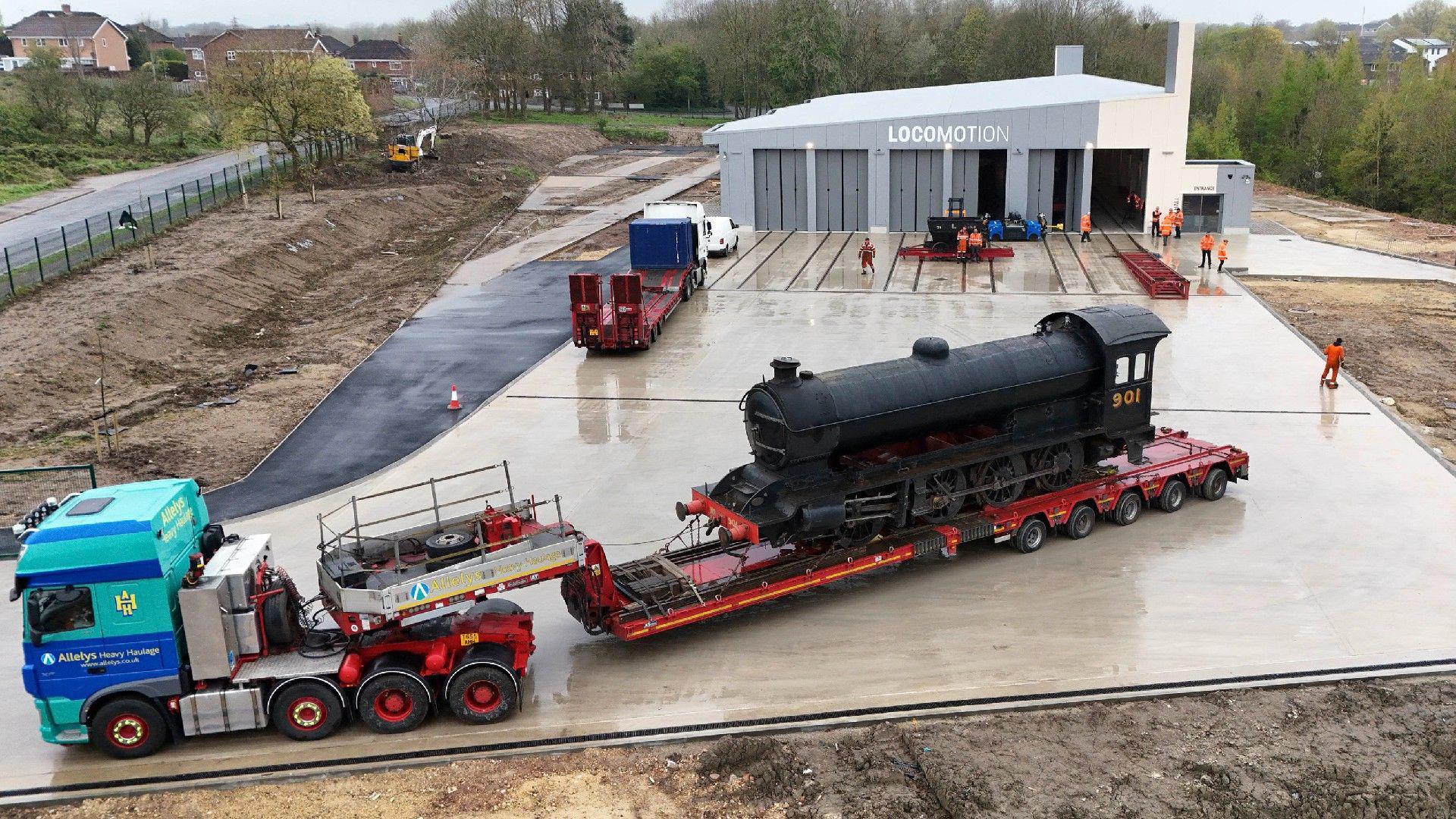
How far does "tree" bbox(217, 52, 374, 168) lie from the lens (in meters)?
50.8

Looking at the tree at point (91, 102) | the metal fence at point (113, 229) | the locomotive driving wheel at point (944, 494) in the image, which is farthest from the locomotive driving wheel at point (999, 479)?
the tree at point (91, 102)

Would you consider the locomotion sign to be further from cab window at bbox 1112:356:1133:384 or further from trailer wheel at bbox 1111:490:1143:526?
trailer wheel at bbox 1111:490:1143:526

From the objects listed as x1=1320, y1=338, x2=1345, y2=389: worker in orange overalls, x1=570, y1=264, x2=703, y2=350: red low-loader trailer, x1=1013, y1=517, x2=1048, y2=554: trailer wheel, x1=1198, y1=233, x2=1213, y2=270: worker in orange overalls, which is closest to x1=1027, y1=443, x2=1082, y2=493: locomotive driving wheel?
x1=1013, y1=517, x2=1048, y2=554: trailer wheel

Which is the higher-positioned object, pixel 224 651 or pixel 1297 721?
pixel 224 651

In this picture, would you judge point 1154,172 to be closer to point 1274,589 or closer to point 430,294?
point 430,294

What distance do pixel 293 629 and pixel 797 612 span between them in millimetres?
6166

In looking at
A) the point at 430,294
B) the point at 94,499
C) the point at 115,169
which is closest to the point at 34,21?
the point at 115,169

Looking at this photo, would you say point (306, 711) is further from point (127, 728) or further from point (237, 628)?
point (127, 728)

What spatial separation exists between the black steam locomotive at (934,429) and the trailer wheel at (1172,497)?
691 mm

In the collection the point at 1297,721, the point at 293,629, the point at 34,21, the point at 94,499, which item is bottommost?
the point at 1297,721

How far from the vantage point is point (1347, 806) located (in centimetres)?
1067

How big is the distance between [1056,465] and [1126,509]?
1.43 meters

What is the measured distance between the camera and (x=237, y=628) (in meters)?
12.1

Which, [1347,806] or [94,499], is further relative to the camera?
[94,499]
